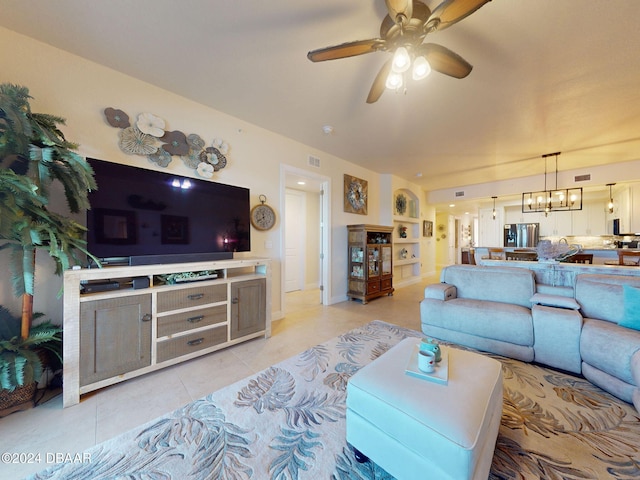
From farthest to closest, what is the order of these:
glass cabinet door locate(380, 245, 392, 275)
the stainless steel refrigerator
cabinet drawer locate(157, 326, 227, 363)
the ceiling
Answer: the stainless steel refrigerator
glass cabinet door locate(380, 245, 392, 275)
cabinet drawer locate(157, 326, 227, 363)
the ceiling

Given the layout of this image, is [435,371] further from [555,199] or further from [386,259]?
[555,199]

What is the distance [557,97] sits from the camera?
2629 millimetres

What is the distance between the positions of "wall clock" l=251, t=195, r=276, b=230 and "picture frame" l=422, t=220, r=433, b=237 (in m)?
5.61

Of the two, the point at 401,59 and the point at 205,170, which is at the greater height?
the point at 401,59

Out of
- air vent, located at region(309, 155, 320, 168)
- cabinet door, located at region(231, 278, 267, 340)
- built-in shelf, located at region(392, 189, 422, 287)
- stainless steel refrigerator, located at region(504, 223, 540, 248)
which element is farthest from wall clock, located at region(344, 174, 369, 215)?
stainless steel refrigerator, located at region(504, 223, 540, 248)

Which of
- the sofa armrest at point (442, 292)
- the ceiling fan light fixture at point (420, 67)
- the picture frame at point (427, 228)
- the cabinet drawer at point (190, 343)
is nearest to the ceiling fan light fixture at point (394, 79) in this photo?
the ceiling fan light fixture at point (420, 67)

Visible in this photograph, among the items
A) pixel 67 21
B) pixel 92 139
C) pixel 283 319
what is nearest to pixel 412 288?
pixel 283 319

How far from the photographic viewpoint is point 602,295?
2088 mm

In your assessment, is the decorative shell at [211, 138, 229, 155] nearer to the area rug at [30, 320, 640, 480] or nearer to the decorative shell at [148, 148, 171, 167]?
the decorative shell at [148, 148, 171, 167]

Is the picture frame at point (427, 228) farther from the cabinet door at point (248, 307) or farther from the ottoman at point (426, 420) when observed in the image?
the ottoman at point (426, 420)


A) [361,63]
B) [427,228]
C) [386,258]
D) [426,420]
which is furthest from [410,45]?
[427,228]

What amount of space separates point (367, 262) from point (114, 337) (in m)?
3.78

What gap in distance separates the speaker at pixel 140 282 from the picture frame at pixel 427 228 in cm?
721

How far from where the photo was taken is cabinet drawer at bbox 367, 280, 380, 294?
462cm
